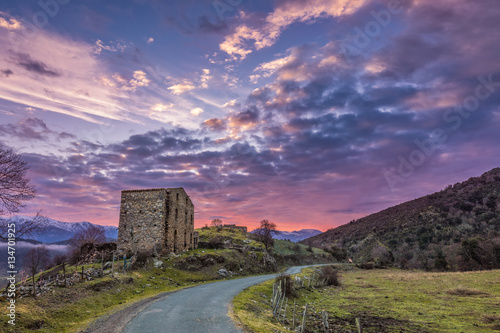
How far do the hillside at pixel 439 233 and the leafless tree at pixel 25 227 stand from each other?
246ft

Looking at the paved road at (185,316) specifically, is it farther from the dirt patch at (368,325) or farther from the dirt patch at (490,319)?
the dirt patch at (490,319)

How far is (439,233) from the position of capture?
295 ft

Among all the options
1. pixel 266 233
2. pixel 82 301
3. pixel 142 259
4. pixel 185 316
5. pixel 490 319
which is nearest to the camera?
pixel 185 316

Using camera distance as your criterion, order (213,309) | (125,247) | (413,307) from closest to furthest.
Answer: (213,309) < (413,307) < (125,247)

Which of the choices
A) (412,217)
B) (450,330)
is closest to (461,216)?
(412,217)

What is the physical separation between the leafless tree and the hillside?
75.1 meters

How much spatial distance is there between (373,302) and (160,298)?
73.7 feet

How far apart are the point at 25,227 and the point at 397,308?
3068cm

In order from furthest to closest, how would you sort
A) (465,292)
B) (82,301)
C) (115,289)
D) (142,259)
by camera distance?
(142,259) → (465,292) → (115,289) → (82,301)

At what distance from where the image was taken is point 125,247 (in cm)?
3772

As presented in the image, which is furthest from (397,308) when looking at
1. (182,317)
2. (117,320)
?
(117,320)

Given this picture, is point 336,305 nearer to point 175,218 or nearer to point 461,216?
point 175,218

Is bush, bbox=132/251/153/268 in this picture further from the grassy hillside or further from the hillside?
the hillside

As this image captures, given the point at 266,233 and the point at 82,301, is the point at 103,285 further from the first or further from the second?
the point at 266,233
